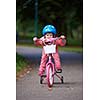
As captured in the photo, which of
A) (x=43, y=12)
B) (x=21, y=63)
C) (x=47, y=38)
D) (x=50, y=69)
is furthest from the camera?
(x=21, y=63)

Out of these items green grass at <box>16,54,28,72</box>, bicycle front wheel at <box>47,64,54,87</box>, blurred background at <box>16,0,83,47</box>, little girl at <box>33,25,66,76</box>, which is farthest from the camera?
green grass at <box>16,54,28,72</box>

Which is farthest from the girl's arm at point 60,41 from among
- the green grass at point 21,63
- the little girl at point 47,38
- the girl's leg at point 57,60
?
the green grass at point 21,63

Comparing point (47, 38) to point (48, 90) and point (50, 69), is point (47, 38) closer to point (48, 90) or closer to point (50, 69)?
point (50, 69)

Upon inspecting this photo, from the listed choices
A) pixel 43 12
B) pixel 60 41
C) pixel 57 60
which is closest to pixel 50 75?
pixel 57 60

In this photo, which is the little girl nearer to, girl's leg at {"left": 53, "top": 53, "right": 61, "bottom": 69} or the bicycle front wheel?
girl's leg at {"left": 53, "top": 53, "right": 61, "bottom": 69}

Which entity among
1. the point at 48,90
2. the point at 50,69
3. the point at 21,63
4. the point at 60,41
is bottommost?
the point at 48,90

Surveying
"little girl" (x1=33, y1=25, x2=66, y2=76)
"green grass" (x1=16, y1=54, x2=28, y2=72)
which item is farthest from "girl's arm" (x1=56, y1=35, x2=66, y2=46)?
"green grass" (x1=16, y1=54, x2=28, y2=72)

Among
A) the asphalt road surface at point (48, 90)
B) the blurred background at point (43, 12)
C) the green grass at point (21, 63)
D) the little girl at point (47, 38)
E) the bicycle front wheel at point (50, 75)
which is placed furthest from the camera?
the green grass at point (21, 63)

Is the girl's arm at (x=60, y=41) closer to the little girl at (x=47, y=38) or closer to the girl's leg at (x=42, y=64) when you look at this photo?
the little girl at (x=47, y=38)
